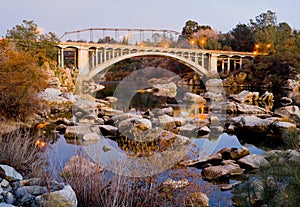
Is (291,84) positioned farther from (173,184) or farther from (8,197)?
(8,197)

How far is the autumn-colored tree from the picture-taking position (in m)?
11.0

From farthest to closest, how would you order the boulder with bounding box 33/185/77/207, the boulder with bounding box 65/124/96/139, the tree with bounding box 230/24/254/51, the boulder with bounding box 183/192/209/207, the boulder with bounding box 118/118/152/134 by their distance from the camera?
the tree with bounding box 230/24/254/51, the boulder with bounding box 65/124/96/139, the boulder with bounding box 118/118/152/134, the boulder with bounding box 183/192/209/207, the boulder with bounding box 33/185/77/207

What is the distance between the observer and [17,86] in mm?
11266

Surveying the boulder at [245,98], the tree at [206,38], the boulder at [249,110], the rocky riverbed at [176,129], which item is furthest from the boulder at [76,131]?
the tree at [206,38]

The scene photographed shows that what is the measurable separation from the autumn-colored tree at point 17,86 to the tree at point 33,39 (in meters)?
7.13

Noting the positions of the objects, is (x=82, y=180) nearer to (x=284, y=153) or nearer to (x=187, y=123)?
(x=284, y=153)

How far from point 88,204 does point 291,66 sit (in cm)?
2951

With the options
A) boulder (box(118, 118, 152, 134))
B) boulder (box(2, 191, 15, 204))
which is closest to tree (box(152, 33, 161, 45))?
boulder (box(118, 118, 152, 134))

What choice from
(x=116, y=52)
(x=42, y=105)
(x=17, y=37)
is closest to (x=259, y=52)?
(x=116, y=52)

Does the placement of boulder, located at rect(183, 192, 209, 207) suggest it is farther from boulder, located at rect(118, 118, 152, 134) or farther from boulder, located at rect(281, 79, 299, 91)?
boulder, located at rect(281, 79, 299, 91)

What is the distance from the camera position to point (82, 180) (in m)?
4.04

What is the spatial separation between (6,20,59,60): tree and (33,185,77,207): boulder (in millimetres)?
16517

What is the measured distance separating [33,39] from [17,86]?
10.6m

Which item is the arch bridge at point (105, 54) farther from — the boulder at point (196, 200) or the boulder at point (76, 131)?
the boulder at point (196, 200)
